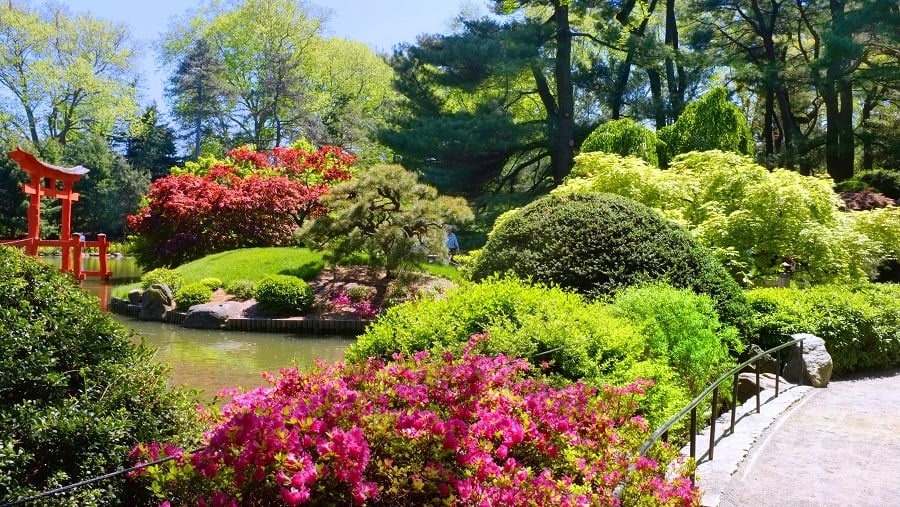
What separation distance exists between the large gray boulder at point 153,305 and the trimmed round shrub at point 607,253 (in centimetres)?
1006

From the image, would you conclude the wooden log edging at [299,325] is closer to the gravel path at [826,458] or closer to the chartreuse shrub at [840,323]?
the chartreuse shrub at [840,323]

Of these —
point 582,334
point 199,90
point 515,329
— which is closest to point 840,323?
point 582,334

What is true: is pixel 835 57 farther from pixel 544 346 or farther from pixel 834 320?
pixel 544 346

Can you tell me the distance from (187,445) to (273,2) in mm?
43138

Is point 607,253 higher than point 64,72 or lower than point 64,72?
lower

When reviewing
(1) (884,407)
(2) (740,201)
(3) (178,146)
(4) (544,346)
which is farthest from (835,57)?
(3) (178,146)

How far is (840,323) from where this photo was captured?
7.56 m

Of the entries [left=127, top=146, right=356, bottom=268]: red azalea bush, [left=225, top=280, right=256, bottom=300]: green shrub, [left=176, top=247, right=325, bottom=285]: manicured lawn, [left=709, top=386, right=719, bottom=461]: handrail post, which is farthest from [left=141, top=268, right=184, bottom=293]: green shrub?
[left=709, top=386, right=719, bottom=461]: handrail post

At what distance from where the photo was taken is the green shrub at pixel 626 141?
16828 mm

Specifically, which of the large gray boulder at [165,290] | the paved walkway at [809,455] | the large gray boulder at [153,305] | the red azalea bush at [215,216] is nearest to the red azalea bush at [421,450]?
the paved walkway at [809,455]

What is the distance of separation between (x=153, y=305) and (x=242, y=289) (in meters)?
1.88

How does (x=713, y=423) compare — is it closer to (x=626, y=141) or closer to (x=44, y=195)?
(x=626, y=141)

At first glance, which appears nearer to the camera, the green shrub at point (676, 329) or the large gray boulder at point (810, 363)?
the green shrub at point (676, 329)

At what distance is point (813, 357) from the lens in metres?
6.97
